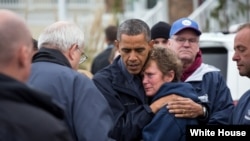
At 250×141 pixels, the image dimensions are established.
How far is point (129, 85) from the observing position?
5.91 meters

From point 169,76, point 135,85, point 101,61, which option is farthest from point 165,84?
point 101,61

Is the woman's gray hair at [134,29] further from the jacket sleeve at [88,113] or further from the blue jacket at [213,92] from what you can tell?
the jacket sleeve at [88,113]

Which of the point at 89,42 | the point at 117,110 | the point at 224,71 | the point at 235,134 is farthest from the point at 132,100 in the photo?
the point at 89,42

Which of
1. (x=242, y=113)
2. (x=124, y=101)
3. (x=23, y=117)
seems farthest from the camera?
(x=242, y=113)

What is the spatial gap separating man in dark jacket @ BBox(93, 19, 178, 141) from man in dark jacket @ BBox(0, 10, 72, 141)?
1932 millimetres

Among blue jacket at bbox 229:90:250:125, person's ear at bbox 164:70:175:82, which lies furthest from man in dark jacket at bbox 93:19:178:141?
blue jacket at bbox 229:90:250:125

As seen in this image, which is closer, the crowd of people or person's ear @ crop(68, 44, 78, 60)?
the crowd of people

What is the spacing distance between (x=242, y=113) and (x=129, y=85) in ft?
2.82

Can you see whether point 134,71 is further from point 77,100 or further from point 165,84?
point 77,100

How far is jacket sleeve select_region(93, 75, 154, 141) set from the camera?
18.9 ft

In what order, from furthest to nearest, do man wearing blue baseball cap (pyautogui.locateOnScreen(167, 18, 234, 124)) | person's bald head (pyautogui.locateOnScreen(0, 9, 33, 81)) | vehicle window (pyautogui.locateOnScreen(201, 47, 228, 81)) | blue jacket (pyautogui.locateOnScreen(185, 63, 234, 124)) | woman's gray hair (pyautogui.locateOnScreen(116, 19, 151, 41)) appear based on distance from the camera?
vehicle window (pyautogui.locateOnScreen(201, 47, 228, 81)) → blue jacket (pyautogui.locateOnScreen(185, 63, 234, 124)) → woman's gray hair (pyautogui.locateOnScreen(116, 19, 151, 41)) → man wearing blue baseball cap (pyautogui.locateOnScreen(167, 18, 234, 124)) → person's bald head (pyautogui.locateOnScreen(0, 9, 33, 81))

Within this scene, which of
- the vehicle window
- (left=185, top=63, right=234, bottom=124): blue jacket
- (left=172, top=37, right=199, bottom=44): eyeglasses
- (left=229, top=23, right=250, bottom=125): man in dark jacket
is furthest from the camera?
the vehicle window

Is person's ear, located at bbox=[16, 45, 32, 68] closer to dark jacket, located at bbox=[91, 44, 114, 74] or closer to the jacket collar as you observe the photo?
the jacket collar

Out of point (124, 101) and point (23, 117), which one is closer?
point (23, 117)
